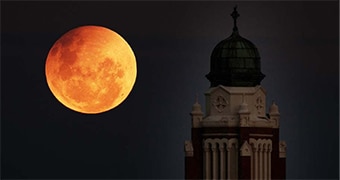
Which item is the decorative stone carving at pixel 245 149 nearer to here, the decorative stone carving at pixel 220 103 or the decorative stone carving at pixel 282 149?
the decorative stone carving at pixel 220 103

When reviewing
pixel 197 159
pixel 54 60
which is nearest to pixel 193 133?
pixel 197 159

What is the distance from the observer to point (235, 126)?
168500 mm

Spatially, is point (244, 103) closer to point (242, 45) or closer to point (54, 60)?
point (242, 45)

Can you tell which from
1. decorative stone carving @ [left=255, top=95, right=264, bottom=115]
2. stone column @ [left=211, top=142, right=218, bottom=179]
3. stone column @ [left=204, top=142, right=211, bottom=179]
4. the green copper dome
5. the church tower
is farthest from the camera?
the green copper dome

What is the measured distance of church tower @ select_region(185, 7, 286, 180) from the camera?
16850 cm

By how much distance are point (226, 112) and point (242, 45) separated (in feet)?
17.4

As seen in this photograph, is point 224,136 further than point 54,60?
Yes

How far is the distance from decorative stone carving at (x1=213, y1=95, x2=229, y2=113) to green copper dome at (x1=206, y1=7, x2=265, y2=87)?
1.23 m

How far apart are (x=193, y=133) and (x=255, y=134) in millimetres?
4602

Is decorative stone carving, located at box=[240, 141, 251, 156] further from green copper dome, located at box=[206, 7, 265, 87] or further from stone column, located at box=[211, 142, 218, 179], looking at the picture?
green copper dome, located at box=[206, 7, 265, 87]

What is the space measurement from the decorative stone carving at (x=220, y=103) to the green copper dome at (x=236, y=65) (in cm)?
123

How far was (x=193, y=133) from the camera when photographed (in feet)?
560

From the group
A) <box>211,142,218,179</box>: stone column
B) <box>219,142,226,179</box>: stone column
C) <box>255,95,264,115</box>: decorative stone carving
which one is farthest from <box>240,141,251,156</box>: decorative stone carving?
<box>255,95,264,115</box>: decorative stone carving

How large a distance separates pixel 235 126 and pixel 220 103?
2011 mm
